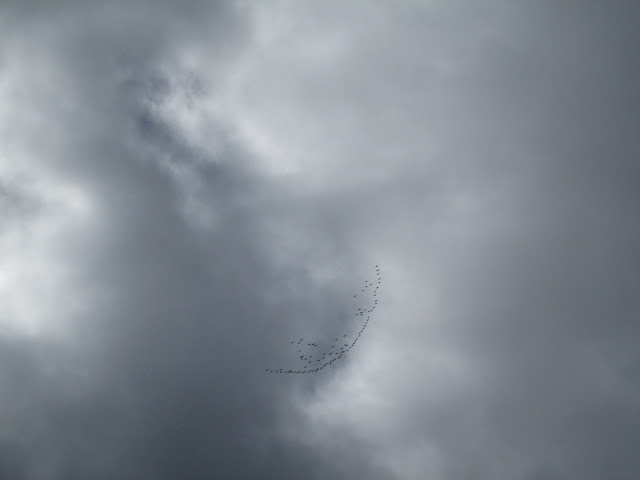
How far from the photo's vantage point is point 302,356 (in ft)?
593

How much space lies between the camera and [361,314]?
18712 cm

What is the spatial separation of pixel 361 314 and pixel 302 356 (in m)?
33.2
